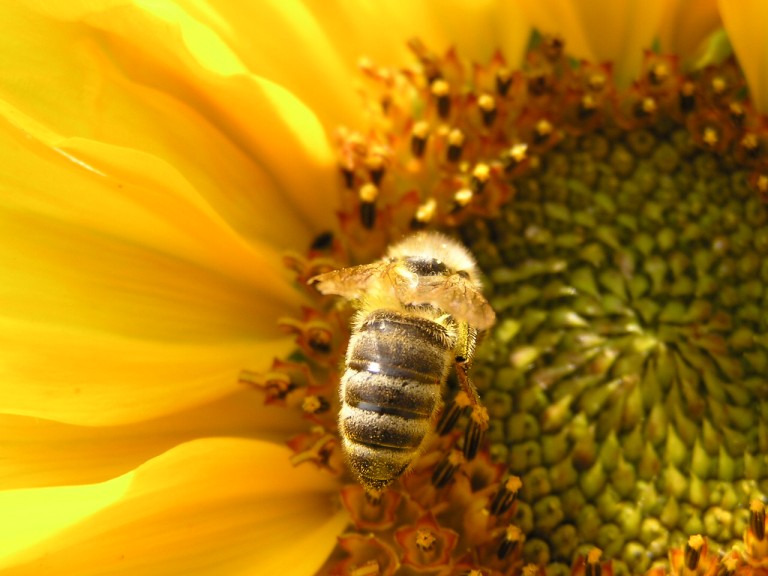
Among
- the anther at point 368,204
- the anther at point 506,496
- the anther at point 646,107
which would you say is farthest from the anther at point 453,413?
the anther at point 646,107

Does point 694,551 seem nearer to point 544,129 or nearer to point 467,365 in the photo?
point 467,365

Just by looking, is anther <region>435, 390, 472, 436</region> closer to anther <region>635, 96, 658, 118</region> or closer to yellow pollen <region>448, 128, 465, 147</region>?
yellow pollen <region>448, 128, 465, 147</region>

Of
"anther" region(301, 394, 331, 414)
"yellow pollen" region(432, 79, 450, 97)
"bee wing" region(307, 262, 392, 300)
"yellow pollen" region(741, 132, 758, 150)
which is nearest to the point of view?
"bee wing" region(307, 262, 392, 300)

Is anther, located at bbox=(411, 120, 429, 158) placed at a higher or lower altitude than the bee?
higher

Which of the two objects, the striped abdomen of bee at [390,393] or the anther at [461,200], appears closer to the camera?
the striped abdomen of bee at [390,393]

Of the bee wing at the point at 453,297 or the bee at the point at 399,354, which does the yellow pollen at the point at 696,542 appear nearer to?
the bee at the point at 399,354

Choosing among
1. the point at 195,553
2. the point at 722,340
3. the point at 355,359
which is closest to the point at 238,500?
the point at 195,553

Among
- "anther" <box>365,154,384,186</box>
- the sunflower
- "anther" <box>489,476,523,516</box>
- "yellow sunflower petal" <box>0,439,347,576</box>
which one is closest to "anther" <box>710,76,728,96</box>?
the sunflower
